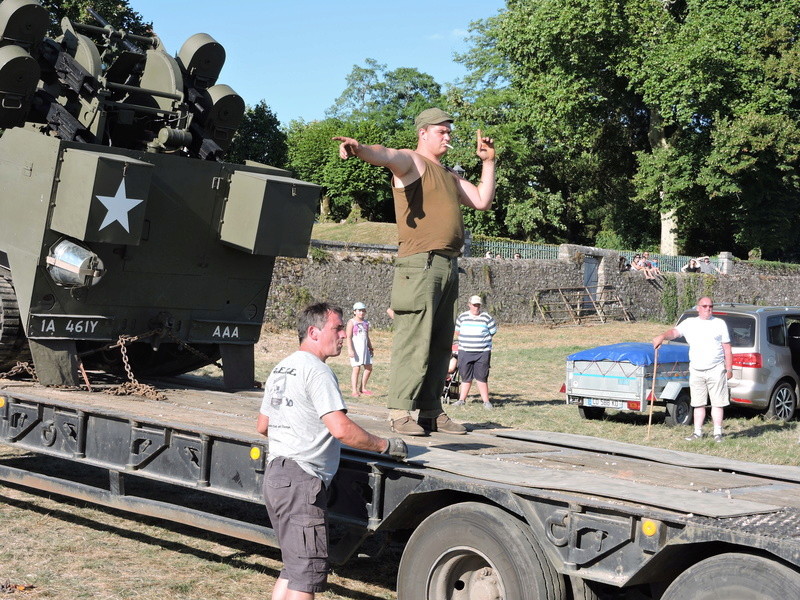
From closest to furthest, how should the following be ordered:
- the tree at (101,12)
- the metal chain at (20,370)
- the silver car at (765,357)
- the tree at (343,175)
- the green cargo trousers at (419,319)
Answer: the green cargo trousers at (419,319) → the metal chain at (20,370) → the silver car at (765,357) → the tree at (101,12) → the tree at (343,175)

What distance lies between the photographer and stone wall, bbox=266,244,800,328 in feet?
91.0

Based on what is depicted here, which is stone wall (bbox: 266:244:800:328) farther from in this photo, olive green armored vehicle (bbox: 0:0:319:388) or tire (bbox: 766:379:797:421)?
olive green armored vehicle (bbox: 0:0:319:388)

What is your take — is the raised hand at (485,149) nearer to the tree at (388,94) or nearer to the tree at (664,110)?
the tree at (664,110)

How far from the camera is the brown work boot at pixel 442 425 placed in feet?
22.9

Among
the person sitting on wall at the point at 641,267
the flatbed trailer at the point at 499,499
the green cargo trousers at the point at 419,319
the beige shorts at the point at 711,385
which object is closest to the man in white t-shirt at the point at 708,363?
the beige shorts at the point at 711,385

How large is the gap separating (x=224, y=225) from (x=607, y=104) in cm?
4140

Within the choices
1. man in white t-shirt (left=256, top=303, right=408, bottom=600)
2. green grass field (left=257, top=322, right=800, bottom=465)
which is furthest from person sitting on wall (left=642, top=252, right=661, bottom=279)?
man in white t-shirt (left=256, top=303, right=408, bottom=600)

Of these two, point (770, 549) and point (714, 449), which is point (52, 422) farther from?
point (714, 449)

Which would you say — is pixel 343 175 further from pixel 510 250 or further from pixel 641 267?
pixel 641 267

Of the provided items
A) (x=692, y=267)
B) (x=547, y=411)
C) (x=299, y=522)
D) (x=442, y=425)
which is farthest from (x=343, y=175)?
(x=299, y=522)

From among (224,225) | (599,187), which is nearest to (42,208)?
(224,225)

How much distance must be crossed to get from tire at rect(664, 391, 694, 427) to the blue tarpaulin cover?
20.5 inches

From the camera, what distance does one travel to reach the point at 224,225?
29.8 ft

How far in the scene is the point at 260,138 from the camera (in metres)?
39.7
